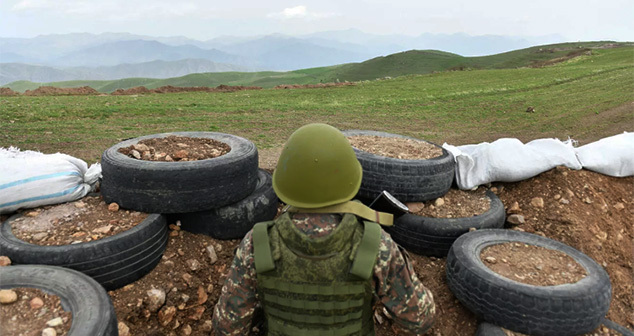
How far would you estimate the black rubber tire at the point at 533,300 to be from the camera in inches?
122

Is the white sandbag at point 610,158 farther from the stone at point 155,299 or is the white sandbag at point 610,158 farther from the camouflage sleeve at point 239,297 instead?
the stone at point 155,299

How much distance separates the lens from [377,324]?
3.85m

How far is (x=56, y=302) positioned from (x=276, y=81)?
56.6 meters

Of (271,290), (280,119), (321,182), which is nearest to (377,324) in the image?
(271,290)

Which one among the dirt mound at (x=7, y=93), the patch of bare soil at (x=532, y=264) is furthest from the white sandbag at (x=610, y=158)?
the dirt mound at (x=7, y=93)

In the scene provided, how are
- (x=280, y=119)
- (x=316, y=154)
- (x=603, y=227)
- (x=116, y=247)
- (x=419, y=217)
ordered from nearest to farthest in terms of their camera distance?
(x=316, y=154) < (x=116, y=247) < (x=419, y=217) < (x=603, y=227) < (x=280, y=119)

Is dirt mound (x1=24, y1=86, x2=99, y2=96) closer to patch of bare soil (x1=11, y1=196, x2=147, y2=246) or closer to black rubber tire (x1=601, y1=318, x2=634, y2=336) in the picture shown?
patch of bare soil (x1=11, y1=196, x2=147, y2=246)

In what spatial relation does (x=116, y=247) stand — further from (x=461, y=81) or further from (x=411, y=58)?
(x=411, y=58)

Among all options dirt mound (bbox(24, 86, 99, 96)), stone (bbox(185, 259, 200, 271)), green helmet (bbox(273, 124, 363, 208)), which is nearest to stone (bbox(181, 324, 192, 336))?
stone (bbox(185, 259, 200, 271))

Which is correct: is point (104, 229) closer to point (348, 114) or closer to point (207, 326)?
point (207, 326)

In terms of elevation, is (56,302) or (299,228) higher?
(299,228)

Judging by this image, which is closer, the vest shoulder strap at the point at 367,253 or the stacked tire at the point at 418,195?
the vest shoulder strap at the point at 367,253

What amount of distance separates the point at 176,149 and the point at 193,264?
1455 mm

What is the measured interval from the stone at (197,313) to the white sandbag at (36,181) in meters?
1.93
